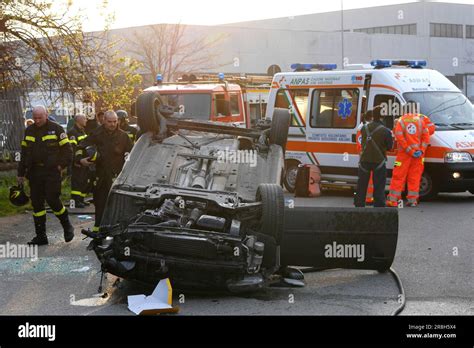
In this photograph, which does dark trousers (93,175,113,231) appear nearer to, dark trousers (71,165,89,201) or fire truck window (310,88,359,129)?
dark trousers (71,165,89,201)

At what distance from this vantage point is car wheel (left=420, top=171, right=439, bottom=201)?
14891 millimetres

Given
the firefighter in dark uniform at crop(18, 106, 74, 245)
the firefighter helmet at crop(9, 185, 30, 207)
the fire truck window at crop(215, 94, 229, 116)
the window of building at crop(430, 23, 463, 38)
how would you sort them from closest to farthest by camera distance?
1. the firefighter in dark uniform at crop(18, 106, 74, 245)
2. the firefighter helmet at crop(9, 185, 30, 207)
3. the fire truck window at crop(215, 94, 229, 116)
4. the window of building at crop(430, 23, 463, 38)

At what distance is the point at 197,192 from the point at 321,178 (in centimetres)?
868

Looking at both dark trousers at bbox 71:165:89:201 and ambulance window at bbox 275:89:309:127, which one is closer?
dark trousers at bbox 71:165:89:201

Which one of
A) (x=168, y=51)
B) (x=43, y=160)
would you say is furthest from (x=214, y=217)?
(x=168, y=51)

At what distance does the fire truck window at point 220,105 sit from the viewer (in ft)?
56.4

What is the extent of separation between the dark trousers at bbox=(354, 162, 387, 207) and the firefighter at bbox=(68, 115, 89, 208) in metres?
4.28

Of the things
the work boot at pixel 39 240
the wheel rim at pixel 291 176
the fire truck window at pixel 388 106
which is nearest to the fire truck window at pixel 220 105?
the wheel rim at pixel 291 176

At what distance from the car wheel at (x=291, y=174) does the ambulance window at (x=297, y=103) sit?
0.81m

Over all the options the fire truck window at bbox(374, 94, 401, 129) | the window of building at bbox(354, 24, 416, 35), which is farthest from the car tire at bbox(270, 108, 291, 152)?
the window of building at bbox(354, 24, 416, 35)

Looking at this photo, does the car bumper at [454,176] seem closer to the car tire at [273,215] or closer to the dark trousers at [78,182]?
the dark trousers at [78,182]
